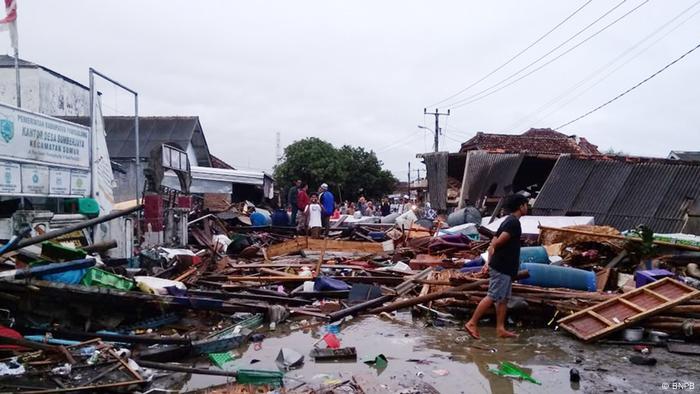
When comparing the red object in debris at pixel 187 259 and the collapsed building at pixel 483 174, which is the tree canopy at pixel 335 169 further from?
the red object in debris at pixel 187 259

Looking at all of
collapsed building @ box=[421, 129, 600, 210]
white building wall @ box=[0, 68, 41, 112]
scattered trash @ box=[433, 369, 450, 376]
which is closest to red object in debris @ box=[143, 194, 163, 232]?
scattered trash @ box=[433, 369, 450, 376]

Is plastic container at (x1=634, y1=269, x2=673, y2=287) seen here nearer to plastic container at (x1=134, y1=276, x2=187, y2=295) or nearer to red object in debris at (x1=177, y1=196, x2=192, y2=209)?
plastic container at (x1=134, y1=276, x2=187, y2=295)

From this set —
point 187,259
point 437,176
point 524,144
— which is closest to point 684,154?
point 524,144

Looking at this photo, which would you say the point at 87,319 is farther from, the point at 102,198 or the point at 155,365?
the point at 102,198

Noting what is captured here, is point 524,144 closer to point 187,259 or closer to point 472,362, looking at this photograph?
point 187,259

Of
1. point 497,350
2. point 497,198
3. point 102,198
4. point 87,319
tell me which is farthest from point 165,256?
point 497,198

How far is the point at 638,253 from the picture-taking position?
9547mm

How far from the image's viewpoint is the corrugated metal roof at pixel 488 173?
17.8 meters

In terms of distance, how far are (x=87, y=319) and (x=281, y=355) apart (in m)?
2.54

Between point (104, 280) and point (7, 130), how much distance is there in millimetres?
3111

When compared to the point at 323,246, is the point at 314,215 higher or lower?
higher

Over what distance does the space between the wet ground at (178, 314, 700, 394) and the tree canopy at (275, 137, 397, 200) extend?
119 ft

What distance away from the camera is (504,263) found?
21.0ft

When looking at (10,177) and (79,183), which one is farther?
(79,183)
